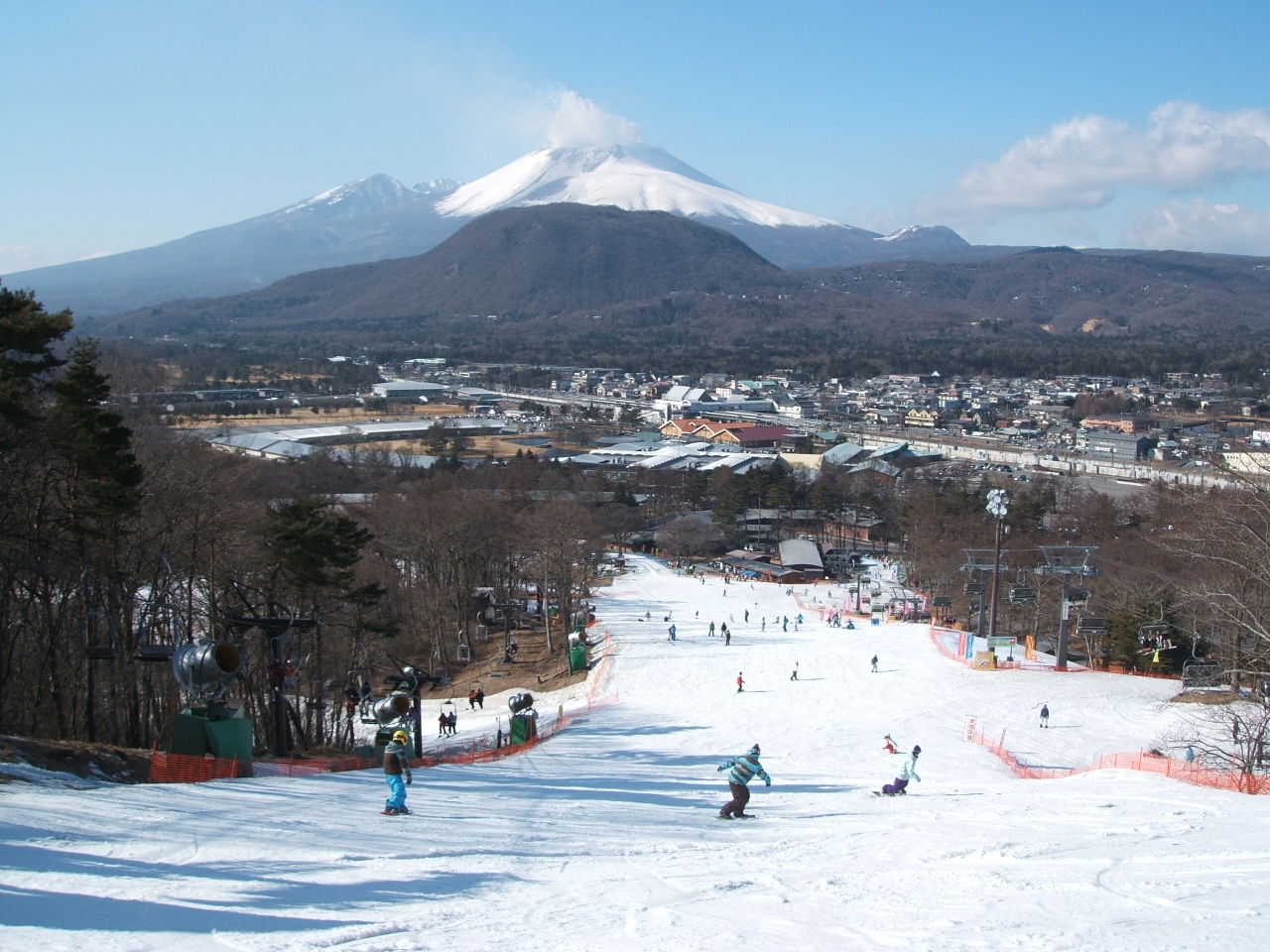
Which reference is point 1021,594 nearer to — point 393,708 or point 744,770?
point 393,708

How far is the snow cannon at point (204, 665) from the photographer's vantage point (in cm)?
841

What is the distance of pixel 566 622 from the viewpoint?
863 inches

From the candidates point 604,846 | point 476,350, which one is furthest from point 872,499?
point 476,350

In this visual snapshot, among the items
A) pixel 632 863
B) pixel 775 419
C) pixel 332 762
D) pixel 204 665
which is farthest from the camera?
pixel 775 419

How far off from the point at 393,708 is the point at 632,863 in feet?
16.2

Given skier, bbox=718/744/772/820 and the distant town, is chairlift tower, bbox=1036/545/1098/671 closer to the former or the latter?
skier, bbox=718/744/772/820

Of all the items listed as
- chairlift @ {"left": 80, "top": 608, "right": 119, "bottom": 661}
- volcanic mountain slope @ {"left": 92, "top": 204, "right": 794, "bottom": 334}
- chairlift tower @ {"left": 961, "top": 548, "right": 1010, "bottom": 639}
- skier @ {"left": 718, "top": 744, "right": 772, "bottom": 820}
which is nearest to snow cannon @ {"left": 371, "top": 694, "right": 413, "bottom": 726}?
chairlift @ {"left": 80, "top": 608, "right": 119, "bottom": 661}

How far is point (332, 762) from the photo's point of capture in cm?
1009

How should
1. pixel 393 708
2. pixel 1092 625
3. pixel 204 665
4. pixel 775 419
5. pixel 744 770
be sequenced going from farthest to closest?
pixel 775 419 < pixel 1092 625 < pixel 393 708 < pixel 204 665 < pixel 744 770

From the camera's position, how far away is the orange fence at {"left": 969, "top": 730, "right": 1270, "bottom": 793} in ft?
29.9

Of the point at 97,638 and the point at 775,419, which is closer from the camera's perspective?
the point at 97,638

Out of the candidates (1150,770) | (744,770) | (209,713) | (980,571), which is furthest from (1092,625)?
(209,713)

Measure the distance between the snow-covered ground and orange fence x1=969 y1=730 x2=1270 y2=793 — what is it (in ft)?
2.07

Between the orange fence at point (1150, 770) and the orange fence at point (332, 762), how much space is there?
546 cm
